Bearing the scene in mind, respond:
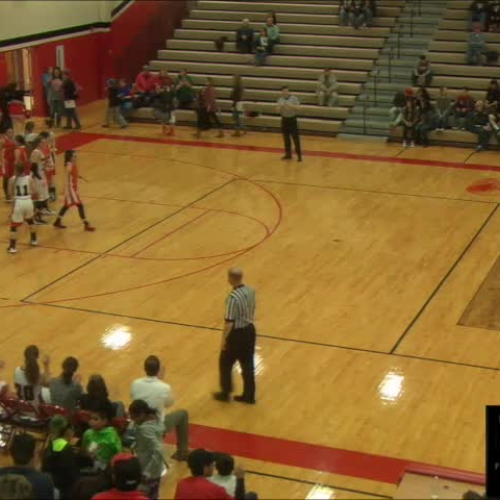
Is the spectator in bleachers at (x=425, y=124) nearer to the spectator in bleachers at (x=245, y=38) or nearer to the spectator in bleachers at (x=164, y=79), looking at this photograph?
the spectator in bleachers at (x=245, y=38)

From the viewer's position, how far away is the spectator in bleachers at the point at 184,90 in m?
26.5

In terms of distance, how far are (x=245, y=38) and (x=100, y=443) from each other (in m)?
20.5

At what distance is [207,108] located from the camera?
997 inches

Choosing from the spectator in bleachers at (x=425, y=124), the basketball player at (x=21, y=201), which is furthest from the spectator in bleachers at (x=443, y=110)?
the basketball player at (x=21, y=201)

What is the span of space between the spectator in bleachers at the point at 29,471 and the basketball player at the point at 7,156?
436 inches

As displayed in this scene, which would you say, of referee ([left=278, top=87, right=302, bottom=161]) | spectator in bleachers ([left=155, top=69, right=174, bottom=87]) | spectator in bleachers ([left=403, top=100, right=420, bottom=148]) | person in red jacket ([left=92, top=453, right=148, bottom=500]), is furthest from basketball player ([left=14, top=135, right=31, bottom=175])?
spectator in bleachers ([left=403, top=100, right=420, bottom=148])

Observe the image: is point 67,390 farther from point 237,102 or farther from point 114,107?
point 114,107

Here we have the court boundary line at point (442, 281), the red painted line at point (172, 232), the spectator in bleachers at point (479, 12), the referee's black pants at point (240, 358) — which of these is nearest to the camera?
the referee's black pants at point (240, 358)

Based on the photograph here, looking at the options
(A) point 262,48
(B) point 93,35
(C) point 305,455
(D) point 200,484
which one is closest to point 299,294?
(C) point 305,455

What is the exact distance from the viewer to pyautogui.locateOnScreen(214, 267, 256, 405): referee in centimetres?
1069

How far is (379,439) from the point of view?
10.5 metres

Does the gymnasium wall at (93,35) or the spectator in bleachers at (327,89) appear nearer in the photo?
the spectator in bleachers at (327,89)

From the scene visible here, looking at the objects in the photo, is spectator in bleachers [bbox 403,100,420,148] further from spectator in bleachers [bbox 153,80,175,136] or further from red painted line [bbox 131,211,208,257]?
red painted line [bbox 131,211,208,257]

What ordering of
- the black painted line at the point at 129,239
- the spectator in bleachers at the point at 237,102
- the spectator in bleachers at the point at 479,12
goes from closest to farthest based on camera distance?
the black painted line at the point at 129,239 < the spectator in bleachers at the point at 237,102 < the spectator in bleachers at the point at 479,12
